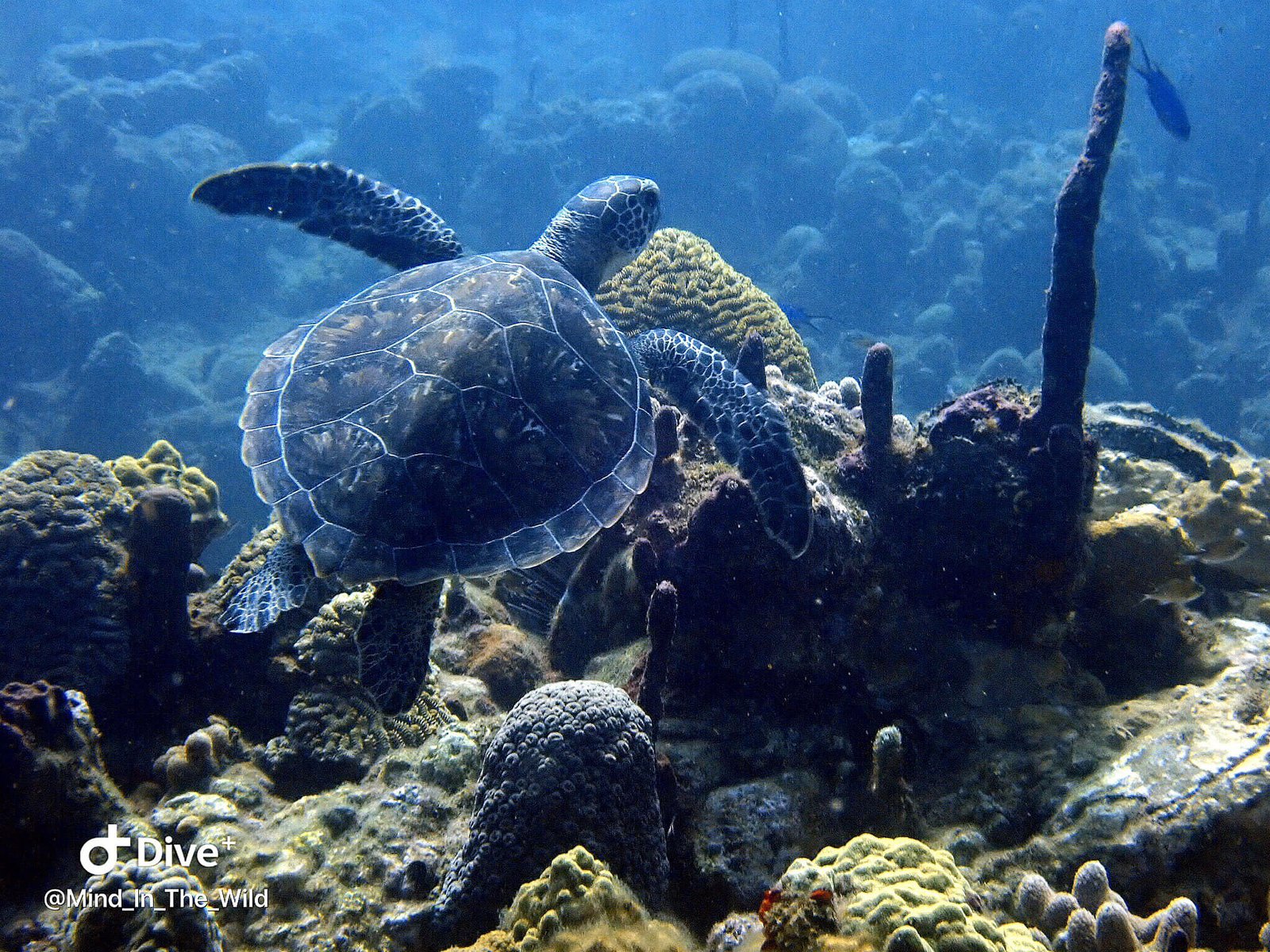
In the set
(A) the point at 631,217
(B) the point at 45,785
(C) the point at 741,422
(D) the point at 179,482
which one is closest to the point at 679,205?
(A) the point at 631,217

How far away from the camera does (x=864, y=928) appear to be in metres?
1.75

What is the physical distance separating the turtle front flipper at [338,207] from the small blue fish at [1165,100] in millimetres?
8829

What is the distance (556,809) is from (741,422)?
93.1 inches

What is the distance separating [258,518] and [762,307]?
14.0 meters

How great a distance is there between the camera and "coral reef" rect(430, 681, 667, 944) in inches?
90.7

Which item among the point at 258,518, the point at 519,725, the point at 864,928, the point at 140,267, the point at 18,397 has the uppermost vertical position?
the point at 140,267

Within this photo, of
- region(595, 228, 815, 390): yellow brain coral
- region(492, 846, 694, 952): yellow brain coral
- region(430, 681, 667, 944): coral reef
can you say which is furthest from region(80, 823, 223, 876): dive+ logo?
region(595, 228, 815, 390): yellow brain coral

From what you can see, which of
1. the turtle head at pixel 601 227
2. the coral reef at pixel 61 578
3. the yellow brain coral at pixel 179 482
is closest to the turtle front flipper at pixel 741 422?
the turtle head at pixel 601 227

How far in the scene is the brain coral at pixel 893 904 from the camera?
5.48 ft

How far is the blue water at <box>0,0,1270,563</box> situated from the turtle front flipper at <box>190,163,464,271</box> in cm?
723

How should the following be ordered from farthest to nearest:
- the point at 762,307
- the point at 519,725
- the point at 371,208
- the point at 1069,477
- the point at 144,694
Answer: the point at 762,307, the point at 371,208, the point at 144,694, the point at 1069,477, the point at 519,725

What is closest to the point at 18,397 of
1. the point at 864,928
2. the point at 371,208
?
the point at 371,208

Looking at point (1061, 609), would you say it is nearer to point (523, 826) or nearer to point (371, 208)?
point (523, 826)

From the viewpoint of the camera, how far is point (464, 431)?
11.0 feet
